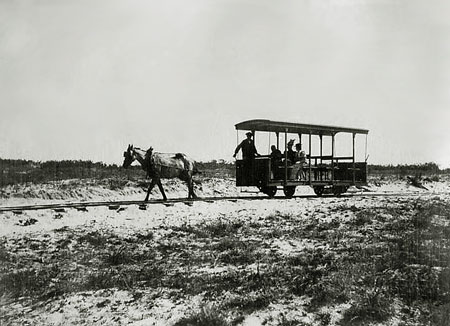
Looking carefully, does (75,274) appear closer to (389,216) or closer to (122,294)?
(122,294)

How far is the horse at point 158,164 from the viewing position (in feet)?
49.5

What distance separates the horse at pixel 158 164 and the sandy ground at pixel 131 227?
225cm

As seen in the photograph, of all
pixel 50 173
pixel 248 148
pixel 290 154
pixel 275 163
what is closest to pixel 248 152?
pixel 248 148

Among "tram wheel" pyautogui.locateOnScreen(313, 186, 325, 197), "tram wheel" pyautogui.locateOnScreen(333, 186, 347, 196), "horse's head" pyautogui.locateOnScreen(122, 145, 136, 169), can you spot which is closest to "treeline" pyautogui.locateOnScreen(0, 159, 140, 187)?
"horse's head" pyautogui.locateOnScreen(122, 145, 136, 169)

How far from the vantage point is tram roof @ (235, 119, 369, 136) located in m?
15.5

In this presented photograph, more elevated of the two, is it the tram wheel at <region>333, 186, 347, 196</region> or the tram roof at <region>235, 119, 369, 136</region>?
the tram roof at <region>235, 119, 369, 136</region>

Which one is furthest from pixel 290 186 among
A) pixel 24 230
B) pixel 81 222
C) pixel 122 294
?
pixel 122 294

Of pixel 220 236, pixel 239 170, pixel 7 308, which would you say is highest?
pixel 239 170

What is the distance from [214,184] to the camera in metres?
23.3

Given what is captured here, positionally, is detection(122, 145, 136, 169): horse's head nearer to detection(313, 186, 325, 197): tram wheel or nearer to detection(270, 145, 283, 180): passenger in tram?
detection(270, 145, 283, 180): passenger in tram

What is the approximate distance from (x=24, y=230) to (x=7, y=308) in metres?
3.66

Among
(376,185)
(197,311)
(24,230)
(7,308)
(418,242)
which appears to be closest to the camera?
(197,311)

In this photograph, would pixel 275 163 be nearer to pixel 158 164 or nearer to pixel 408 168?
pixel 158 164

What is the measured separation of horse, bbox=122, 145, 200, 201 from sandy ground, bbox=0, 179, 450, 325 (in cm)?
225
